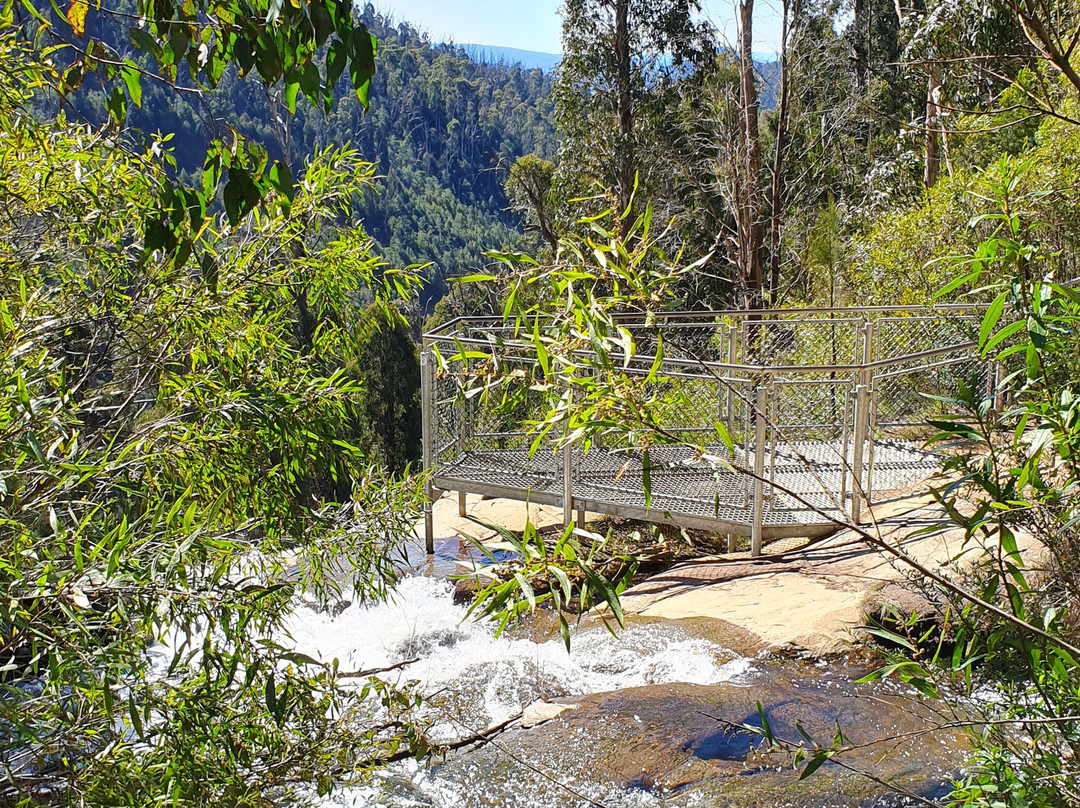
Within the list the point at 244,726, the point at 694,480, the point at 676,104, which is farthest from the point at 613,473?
the point at 676,104

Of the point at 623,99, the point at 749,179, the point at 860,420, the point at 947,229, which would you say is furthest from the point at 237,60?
the point at 623,99

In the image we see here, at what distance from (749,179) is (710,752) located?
10.7 metres

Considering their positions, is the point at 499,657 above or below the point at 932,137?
below

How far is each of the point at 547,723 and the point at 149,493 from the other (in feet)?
8.03

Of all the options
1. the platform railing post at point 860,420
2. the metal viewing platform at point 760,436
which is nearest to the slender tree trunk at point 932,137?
the metal viewing platform at point 760,436

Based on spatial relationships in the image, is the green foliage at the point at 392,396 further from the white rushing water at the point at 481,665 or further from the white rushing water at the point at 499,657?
the white rushing water at the point at 481,665

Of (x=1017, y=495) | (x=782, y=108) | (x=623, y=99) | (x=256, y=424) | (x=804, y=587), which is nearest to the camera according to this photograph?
(x=1017, y=495)

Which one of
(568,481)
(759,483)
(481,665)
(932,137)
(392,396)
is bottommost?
(392,396)

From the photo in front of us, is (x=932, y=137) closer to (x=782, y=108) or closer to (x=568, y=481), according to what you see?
(x=782, y=108)

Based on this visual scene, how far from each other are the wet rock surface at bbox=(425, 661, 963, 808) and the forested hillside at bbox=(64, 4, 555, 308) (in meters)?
67.7

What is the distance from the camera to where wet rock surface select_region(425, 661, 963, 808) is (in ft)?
12.5

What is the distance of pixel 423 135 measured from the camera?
85.9 meters

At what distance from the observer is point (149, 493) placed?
122 inches

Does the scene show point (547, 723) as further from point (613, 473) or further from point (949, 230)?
point (949, 230)
